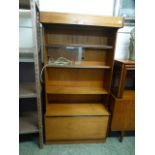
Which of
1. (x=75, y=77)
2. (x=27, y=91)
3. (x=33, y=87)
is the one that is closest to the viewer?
(x=27, y=91)

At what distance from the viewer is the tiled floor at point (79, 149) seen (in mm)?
1830

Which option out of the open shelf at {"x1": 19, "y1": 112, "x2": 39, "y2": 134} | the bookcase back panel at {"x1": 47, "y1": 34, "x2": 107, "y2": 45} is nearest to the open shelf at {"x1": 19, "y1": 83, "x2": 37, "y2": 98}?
the open shelf at {"x1": 19, "y1": 112, "x2": 39, "y2": 134}

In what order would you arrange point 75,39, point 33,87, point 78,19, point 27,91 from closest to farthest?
1. point 78,19
2. point 27,91
3. point 33,87
4. point 75,39

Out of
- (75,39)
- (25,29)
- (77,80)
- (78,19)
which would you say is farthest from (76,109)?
(25,29)

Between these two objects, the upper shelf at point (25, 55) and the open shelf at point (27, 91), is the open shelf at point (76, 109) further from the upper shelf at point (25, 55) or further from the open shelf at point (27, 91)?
the upper shelf at point (25, 55)

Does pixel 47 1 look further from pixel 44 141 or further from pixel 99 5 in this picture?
pixel 44 141

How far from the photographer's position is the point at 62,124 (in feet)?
6.03

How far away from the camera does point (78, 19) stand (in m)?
1.55

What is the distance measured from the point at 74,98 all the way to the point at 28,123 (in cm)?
71

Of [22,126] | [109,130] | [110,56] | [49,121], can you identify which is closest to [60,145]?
[49,121]

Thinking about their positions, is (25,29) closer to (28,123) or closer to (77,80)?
(77,80)

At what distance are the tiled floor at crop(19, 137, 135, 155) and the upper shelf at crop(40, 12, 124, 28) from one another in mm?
1526

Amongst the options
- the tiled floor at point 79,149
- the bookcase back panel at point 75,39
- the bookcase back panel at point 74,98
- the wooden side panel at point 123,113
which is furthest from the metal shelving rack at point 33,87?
the wooden side panel at point 123,113
